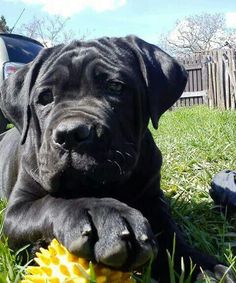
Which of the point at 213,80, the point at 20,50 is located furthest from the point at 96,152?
the point at 213,80

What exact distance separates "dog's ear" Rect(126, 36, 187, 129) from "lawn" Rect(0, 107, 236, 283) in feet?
2.45

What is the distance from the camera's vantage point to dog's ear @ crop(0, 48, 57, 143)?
3.05m

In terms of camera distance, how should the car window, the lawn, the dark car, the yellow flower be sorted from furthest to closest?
the car window
the dark car
the lawn
the yellow flower

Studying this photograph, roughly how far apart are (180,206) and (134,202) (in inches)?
30.5

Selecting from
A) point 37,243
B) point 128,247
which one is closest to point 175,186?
point 37,243

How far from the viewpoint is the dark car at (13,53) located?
941 centimetres

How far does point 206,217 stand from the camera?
135 inches

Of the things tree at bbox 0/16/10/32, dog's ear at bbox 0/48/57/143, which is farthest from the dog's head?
tree at bbox 0/16/10/32

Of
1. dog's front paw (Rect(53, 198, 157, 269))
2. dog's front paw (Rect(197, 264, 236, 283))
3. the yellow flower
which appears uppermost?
dog's front paw (Rect(53, 198, 157, 269))

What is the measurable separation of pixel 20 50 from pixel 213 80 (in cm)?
844

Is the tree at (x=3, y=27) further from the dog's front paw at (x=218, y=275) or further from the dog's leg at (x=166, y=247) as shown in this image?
the dog's front paw at (x=218, y=275)

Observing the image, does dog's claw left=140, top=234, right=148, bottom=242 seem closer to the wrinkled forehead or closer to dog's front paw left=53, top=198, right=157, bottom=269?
dog's front paw left=53, top=198, right=157, bottom=269

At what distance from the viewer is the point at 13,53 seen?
31.6ft

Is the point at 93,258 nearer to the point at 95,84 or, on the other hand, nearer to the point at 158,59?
the point at 95,84
